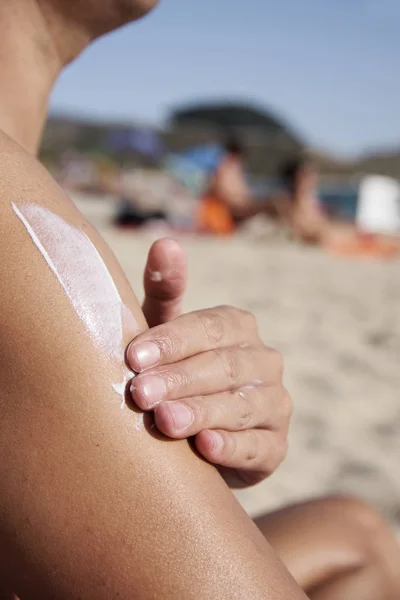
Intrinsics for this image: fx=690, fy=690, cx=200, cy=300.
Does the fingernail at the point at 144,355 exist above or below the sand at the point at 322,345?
above

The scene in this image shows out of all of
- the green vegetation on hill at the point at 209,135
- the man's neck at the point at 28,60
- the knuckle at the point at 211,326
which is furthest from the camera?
the green vegetation on hill at the point at 209,135

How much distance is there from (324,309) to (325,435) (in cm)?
220

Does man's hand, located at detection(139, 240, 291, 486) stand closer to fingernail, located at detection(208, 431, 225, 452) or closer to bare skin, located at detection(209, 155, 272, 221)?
fingernail, located at detection(208, 431, 225, 452)

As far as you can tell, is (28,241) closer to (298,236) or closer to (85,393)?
(85,393)

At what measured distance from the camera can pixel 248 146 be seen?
1803 centimetres

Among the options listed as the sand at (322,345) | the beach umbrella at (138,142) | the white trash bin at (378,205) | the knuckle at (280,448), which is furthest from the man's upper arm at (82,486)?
the beach umbrella at (138,142)

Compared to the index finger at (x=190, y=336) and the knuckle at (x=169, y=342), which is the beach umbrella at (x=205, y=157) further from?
the knuckle at (x=169, y=342)

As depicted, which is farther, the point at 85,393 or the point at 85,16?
the point at 85,16

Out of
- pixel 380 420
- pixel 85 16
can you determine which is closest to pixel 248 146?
pixel 380 420

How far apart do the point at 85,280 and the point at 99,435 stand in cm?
20

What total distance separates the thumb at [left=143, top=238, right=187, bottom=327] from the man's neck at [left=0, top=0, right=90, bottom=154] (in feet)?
1.00

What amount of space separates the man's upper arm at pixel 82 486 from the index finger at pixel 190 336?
60 millimetres

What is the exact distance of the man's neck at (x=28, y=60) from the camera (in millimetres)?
1108

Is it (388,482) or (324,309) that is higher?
(388,482)
